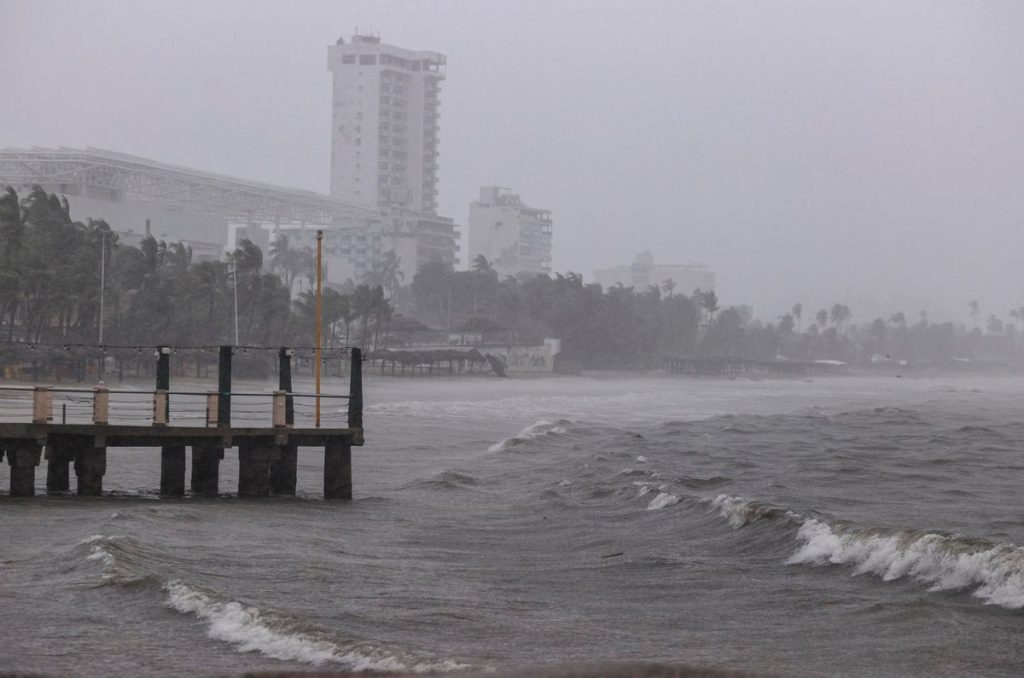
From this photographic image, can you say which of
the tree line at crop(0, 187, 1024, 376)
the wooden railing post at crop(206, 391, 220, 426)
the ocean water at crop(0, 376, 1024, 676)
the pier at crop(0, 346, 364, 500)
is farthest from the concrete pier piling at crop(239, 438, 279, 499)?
the tree line at crop(0, 187, 1024, 376)

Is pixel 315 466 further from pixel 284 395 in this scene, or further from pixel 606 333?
pixel 606 333

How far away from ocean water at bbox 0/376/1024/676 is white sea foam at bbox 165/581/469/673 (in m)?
0.03

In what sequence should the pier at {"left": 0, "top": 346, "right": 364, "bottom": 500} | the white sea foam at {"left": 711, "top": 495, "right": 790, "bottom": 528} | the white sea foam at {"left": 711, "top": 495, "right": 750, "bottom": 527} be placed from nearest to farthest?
the white sea foam at {"left": 711, "top": 495, "right": 790, "bottom": 528}
the white sea foam at {"left": 711, "top": 495, "right": 750, "bottom": 527}
the pier at {"left": 0, "top": 346, "right": 364, "bottom": 500}

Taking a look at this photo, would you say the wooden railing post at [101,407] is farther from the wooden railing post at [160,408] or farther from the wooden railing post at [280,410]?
the wooden railing post at [280,410]

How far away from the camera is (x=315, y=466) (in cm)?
3616

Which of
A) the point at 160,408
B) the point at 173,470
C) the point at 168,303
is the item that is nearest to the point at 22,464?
the point at 160,408

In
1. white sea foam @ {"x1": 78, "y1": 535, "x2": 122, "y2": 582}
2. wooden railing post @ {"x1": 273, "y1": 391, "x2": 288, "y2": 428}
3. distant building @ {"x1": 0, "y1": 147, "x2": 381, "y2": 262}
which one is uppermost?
distant building @ {"x1": 0, "y1": 147, "x2": 381, "y2": 262}

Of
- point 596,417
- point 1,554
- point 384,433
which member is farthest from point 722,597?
point 596,417

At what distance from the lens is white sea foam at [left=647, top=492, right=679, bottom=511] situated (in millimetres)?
26225

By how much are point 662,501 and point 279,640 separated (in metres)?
14.6

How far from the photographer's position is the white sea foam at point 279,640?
12.1 metres

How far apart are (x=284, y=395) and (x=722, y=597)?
39.4 ft

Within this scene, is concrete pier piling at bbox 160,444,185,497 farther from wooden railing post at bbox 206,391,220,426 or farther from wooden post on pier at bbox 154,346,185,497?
wooden railing post at bbox 206,391,220,426

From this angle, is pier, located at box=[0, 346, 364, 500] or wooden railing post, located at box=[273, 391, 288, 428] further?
wooden railing post, located at box=[273, 391, 288, 428]
